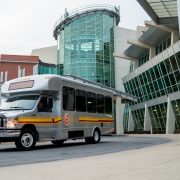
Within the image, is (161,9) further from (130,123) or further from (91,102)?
(130,123)

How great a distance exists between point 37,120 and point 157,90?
1174 inches

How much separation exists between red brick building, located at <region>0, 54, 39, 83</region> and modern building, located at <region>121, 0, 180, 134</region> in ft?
98.9

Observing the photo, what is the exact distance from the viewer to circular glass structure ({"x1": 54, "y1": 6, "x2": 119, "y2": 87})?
2419 inches

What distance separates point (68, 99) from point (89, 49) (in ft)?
147

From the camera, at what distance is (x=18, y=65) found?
81000mm

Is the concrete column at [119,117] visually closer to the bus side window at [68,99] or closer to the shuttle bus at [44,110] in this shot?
the shuttle bus at [44,110]

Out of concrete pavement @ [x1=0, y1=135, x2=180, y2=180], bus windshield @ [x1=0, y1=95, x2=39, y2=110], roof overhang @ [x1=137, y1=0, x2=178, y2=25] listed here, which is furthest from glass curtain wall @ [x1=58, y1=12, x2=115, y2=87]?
concrete pavement @ [x1=0, y1=135, x2=180, y2=180]

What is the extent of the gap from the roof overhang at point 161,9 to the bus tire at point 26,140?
13610mm

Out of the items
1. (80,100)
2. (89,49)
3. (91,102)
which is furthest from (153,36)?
(80,100)

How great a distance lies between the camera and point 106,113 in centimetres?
2144

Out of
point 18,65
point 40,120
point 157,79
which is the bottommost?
point 40,120

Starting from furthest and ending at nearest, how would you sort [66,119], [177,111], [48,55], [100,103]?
[48,55]
[177,111]
[100,103]
[66,119]

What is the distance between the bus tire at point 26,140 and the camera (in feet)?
48.9

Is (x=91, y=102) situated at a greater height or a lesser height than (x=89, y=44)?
lesser
